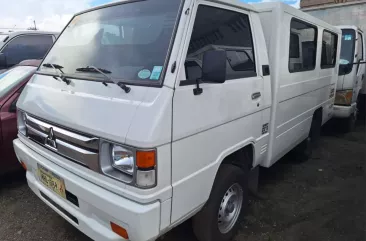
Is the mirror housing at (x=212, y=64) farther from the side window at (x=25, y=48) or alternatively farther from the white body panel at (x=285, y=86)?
the side window at (x=25, y=48)

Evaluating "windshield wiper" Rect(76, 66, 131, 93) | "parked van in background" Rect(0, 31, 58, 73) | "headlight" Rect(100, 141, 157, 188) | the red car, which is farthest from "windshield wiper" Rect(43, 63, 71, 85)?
"parked van in background" Rect(0, 31, 58, 73)

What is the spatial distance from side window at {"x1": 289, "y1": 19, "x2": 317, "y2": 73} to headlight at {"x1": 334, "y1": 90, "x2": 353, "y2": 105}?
8.06ft

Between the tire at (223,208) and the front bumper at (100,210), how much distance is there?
26.8 inches

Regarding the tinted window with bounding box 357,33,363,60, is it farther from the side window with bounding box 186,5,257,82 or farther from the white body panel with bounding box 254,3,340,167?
the side window with bounding box 186,5,257,82

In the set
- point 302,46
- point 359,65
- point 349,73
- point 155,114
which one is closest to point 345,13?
point 359,65

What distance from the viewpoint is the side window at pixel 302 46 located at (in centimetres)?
341

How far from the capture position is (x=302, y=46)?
12.3 feet

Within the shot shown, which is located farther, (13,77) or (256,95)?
(13,77)

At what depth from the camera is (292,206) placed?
3404mm

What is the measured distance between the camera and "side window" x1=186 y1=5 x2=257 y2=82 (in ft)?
7.21

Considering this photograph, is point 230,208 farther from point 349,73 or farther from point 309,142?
point 349,73

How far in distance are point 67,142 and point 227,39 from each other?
1.56 m


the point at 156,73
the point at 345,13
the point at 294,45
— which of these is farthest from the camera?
the point at 345,13

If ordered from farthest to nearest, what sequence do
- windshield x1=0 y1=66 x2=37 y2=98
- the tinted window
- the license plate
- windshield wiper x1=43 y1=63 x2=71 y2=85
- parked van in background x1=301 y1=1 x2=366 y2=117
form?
parked van in background x1=301 y1=1 x2=366 y2=117, the tinted window, windshield x1=0 y1=66 x2=37 y2=98, windshield wiper x1=43 y1=63 x2=71 y2=85, the license plate
